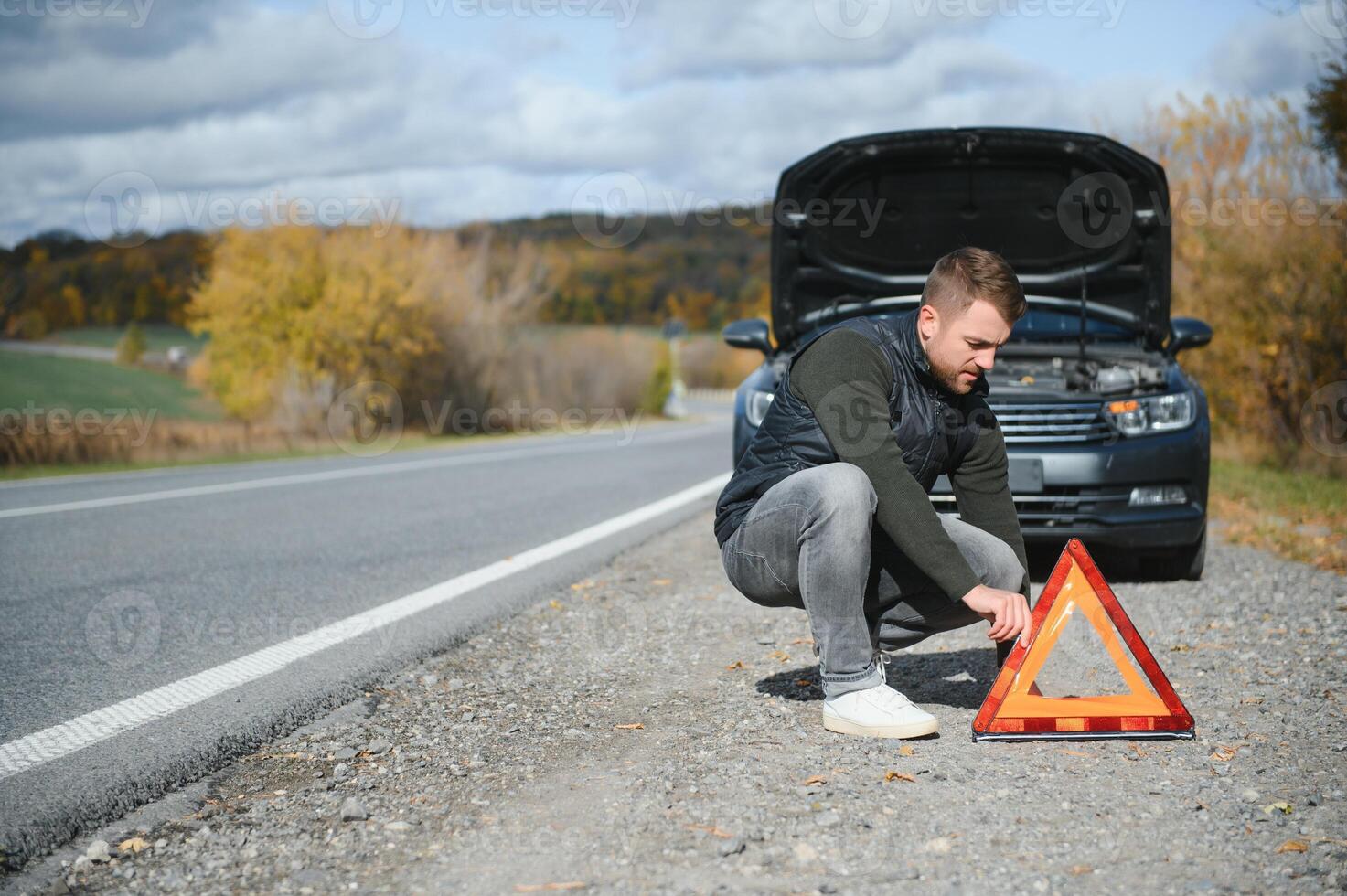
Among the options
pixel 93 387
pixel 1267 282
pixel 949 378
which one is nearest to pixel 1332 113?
pixel 1267 282

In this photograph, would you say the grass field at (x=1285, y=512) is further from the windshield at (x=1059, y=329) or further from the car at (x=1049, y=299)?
the windshield at (x=1059, y=329)

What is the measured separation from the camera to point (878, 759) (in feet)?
10.3

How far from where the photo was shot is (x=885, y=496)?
323 centimetres

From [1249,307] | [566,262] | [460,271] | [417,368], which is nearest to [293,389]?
[417,368]

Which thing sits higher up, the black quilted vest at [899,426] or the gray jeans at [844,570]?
the black quilted vest at [899,426]

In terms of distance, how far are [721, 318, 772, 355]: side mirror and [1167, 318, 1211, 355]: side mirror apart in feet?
7.32

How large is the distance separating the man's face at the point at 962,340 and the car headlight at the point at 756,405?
92.2 inches

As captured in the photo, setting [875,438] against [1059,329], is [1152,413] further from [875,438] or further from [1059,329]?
[875,438]

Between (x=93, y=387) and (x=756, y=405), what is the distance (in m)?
55.2

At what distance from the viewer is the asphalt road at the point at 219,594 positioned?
3.33 m

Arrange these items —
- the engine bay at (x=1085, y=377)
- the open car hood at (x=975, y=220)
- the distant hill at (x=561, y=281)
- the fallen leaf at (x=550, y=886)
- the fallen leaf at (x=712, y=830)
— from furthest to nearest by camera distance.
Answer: the distant hill at (x=561, y=281) → the open car hood at (x=975, y=220) → the engine bay at (x=1085, y=377) → the fallen leaf at (x=712, y=830) → the fallen leaf at (x=550, y=886)

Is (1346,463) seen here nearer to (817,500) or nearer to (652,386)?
(817,500)

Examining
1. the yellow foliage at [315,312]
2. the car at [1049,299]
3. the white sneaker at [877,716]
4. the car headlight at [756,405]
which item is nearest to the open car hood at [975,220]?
the car at [1049,299]

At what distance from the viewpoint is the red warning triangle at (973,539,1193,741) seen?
328 cm
